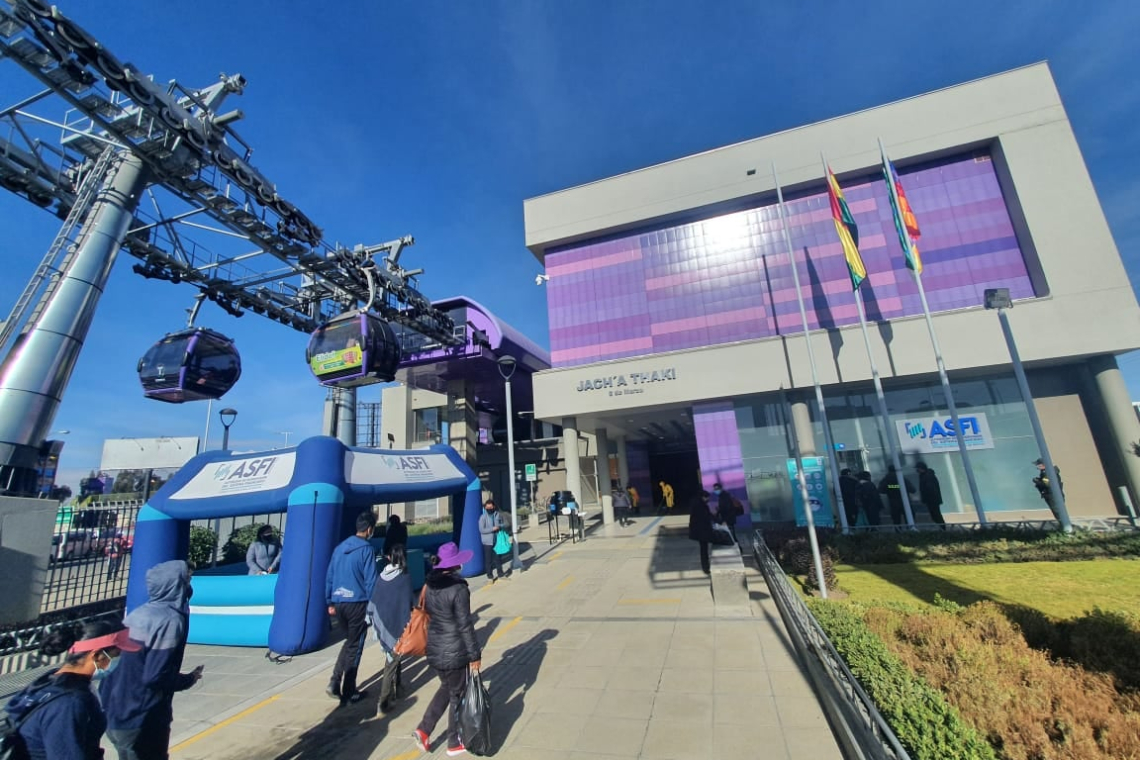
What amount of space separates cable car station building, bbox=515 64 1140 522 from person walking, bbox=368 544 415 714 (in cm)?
1591

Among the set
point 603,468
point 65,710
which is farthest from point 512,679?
point 603,468

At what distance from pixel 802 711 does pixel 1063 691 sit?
6.46ft

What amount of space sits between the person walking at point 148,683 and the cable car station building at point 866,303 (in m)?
18.1

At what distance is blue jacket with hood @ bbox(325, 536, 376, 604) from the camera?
17.9ft

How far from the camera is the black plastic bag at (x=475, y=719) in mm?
3756

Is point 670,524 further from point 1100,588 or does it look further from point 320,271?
point 320,271

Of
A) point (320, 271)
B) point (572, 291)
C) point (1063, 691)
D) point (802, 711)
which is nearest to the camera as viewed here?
point (1063, 691)

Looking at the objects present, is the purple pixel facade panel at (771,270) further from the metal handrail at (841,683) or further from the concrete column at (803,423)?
the metal handrail at (841,683)

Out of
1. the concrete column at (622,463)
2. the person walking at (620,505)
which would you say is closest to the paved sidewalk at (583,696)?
the person walking at (620,505)

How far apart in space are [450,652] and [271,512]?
17.5 feet

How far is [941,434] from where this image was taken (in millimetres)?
17484

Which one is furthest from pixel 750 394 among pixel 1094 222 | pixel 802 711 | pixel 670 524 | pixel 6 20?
pixel 6 20

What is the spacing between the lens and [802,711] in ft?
14.2

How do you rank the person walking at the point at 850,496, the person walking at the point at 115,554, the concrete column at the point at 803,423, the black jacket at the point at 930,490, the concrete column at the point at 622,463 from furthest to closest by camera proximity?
the concrete column at the point at 622,463 < the concrete column at the point at 803,423 < the person walking at the point at 850,496 < the black jacket at the point at 930,490 < the person walking at the point at 115,554
